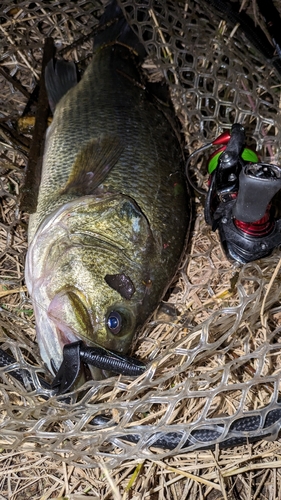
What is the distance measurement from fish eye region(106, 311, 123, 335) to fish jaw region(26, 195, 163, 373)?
0.01m

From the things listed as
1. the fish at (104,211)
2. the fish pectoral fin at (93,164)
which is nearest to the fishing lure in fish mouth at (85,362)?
the fish at (104,211)

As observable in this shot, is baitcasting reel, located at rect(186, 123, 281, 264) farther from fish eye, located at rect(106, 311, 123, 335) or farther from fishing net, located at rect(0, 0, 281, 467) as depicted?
fish eye, located at rect(106, 311, 123, 335)

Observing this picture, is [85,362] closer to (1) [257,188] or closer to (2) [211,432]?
(2) [211,432]

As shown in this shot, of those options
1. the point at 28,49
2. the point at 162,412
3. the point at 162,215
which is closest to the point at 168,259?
the point at 162,215

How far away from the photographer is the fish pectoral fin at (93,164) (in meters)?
3.15

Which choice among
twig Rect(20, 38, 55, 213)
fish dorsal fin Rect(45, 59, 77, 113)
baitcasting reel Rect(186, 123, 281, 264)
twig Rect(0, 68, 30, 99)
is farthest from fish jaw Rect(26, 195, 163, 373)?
twig Rect(0, 68, 30, 99)

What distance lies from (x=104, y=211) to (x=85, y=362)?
0.86m

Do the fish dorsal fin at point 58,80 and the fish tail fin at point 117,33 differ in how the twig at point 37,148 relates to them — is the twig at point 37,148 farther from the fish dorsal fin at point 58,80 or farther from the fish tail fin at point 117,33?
the fish tail fin at point 117,33

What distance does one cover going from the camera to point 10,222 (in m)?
3.77

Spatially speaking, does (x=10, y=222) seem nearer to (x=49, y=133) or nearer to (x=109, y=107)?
(x=49, y=133)

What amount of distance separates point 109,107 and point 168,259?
1095 millimetres

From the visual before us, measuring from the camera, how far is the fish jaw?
9.09ft

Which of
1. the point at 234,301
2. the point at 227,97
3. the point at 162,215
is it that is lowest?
the point at 234,301

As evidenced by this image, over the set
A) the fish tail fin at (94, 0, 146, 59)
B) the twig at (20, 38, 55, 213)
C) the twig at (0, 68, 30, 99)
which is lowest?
the twig at (20, 38, 55, 213)
